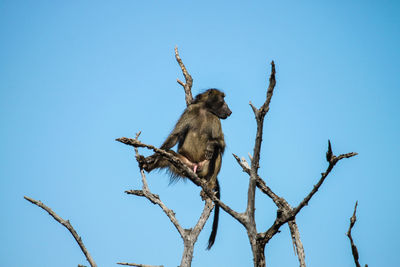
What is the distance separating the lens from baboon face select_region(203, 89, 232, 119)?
7.90 metres

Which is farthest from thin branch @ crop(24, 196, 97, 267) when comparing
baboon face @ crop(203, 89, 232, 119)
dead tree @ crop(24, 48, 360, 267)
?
baboon face @ crop(203, 89, 232, 119)

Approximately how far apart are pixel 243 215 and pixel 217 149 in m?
3.80

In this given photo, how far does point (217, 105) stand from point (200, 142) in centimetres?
92

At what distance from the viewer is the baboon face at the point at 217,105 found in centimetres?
790

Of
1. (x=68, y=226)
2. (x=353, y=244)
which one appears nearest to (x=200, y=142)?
(x=68, y=226)

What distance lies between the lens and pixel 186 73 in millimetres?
7254

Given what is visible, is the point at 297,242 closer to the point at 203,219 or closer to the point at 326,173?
the point at 326,173

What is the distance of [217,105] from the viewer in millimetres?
7965

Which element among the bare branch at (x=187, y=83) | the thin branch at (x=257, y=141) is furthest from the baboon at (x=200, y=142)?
the thin branch at (x=257, y=141)

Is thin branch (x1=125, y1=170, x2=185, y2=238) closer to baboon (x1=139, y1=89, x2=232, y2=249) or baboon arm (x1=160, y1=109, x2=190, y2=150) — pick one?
baboon (x1=139, y1=89, x2=232, y2=249)

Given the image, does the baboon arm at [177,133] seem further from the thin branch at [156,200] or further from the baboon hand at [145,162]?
the thin branch at [156,200]

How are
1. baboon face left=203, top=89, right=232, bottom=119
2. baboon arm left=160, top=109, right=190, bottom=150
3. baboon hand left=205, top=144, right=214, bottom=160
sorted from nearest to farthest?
baboon hand left=205, top=144, right=214, bottom=160 < baboon arm left=160, top=109, right=190, bottom=150 < baboon face left=203, top=89, right=232, bottom=119

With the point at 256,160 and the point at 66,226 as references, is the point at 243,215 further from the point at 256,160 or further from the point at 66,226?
the point at 66,226

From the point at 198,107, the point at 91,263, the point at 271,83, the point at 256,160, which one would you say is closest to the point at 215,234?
the point at 198,107
